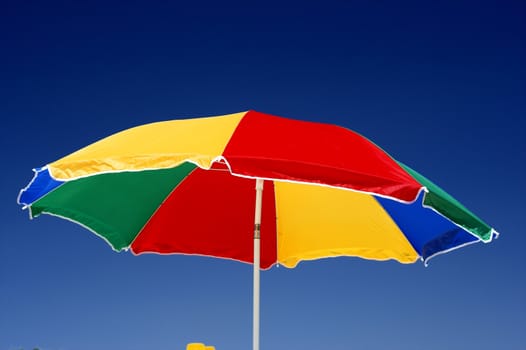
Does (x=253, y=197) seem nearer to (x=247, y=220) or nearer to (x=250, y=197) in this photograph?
(x=250, y=197)

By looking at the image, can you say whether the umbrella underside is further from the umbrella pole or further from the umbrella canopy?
the umbrella pole

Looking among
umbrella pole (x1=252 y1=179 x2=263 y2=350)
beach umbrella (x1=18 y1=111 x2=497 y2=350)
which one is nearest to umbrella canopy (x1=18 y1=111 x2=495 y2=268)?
beach umbrella (x1=18 y1=111 x2=497 y2=350)

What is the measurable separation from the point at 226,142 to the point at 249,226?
2.06 meters

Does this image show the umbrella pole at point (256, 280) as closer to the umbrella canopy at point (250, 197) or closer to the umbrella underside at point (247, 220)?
the umbrella canopy at point (250, 197)

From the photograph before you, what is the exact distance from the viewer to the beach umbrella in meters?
4.04

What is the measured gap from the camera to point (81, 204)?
5336mm

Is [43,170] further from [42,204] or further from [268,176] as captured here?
[268,176]

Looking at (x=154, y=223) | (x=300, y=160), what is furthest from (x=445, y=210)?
(x=154, y=223)

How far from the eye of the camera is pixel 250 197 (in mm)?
5922

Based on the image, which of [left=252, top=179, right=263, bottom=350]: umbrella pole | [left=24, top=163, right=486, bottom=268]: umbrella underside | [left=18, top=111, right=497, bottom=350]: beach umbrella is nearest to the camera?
[left=18, top=111, right=497, bottom=350]: beach umbrella

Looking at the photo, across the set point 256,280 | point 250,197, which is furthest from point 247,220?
point 256,280

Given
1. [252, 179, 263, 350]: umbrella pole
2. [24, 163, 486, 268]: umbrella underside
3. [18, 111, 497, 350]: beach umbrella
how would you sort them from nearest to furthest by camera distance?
[18, 111, 497, 350]: beach umbrella, [252, 179, 263, 350]: umbrella pole, [24, 163, 486, 268]: umbrella underside

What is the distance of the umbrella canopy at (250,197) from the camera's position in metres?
4.05

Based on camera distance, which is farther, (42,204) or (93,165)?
(42,204)
